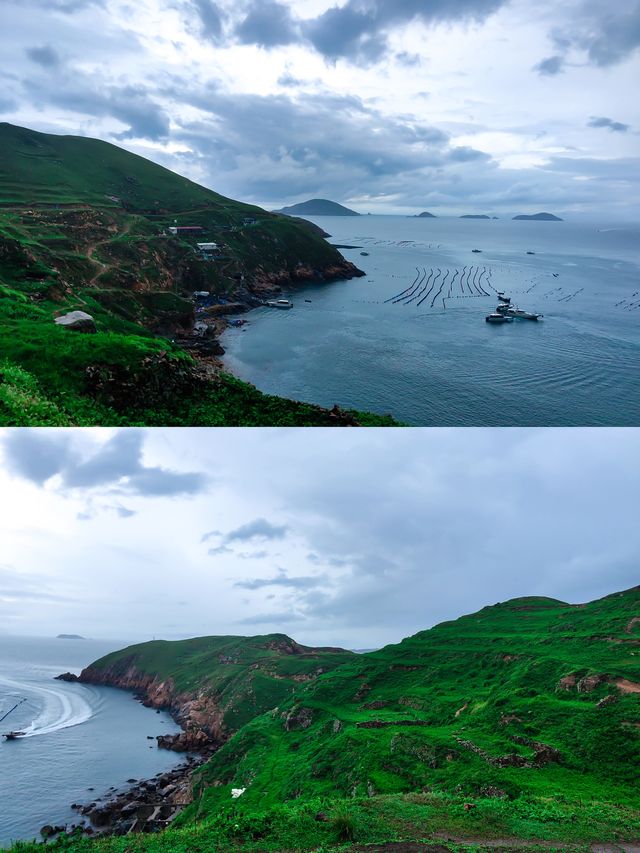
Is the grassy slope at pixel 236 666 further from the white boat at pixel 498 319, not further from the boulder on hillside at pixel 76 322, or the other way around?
the white boat at pixel 498 319

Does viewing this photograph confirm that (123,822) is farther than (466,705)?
No

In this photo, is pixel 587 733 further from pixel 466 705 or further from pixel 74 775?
pixel 74 775

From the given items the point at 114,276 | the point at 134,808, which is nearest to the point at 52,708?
the point at 134,808

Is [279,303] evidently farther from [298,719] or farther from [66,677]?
[298,719]

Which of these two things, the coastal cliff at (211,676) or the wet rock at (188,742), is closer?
the wet rock at (188,742)

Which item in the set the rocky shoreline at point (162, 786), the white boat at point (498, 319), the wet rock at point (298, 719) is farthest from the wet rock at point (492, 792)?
the white boat at point (498, 319)

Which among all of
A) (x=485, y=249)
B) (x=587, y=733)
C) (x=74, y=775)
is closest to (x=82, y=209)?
Result: (x=74, y=775)

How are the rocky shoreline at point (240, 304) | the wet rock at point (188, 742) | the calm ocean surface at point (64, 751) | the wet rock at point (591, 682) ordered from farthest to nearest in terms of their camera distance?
the rocky shoreline at point (240, 304), the wet rock at point (188, 742), the calm ocean surface at point (64, 751), the wet rock at point (591, 682)

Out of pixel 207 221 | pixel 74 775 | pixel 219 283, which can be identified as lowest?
pixel 74 775
